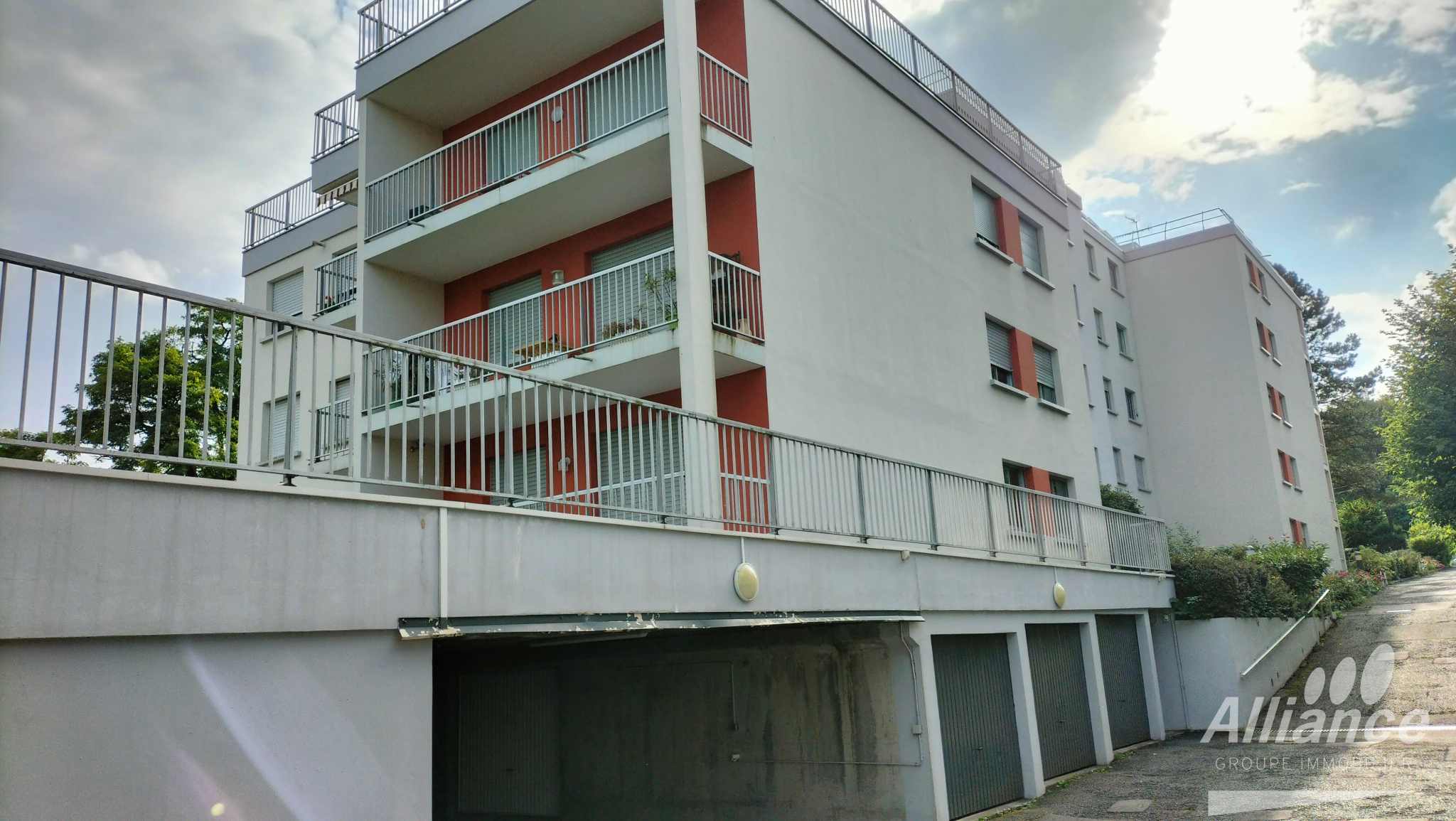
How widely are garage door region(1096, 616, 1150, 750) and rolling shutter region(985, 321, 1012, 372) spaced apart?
492 centimetres

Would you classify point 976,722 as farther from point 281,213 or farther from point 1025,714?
point 281,213

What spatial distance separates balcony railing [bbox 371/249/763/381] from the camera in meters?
13.1

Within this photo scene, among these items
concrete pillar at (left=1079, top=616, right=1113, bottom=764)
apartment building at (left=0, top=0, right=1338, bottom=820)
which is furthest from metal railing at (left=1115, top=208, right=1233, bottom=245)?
concrete pillar at (left=1079, top=616, right=1113, bottom=764)

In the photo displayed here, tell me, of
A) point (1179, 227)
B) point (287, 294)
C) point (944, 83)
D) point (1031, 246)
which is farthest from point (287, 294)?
point (1179, 227)

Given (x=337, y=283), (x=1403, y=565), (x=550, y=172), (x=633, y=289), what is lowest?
(x=1403, y=565)

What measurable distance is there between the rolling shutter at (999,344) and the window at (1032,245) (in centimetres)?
229

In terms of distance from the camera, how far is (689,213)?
1246cm

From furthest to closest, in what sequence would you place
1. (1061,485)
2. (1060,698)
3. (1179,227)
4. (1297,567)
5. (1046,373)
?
(1179,227), (1297,567), (1046,373), (1061,485), (1060,698)

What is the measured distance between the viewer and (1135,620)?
59.7 feet

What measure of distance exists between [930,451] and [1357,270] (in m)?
26.8

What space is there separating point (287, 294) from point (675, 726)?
16174 mm

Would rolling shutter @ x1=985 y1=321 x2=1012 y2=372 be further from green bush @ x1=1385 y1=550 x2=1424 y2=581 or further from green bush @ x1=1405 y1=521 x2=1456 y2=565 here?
green bush @ x1=1405 y1=521 x2=1456 y2=565

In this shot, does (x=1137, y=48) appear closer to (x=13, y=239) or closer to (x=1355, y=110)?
(x=1355, y=110)

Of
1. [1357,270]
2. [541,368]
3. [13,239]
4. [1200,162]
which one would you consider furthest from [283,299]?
[1357,270]
